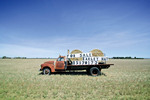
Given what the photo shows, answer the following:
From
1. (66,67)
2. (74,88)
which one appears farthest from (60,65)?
(74,88)

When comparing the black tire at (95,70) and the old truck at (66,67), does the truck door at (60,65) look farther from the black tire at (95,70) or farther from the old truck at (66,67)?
the black tire at (95,70)

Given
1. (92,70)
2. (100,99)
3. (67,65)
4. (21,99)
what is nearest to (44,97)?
(21,99)

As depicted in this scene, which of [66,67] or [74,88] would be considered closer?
[74,88]

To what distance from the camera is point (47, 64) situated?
10.9m

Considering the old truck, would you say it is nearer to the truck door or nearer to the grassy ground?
the truck door

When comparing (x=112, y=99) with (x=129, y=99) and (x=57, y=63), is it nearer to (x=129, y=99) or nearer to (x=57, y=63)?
(x=129, y=99)

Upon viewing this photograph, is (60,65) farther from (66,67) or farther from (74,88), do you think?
(74,88)

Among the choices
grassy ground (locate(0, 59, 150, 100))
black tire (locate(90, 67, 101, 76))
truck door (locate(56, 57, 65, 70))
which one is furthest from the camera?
truck door (locate(56, 57, 65, 70))

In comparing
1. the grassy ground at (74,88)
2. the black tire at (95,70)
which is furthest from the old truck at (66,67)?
the grassy ground at (74,88)

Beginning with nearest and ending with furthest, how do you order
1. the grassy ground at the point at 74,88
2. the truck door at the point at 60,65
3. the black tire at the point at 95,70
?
the grassy ground at the point at 74,88, the black tire at the point at 95,70, the truck door at the point at 60,65

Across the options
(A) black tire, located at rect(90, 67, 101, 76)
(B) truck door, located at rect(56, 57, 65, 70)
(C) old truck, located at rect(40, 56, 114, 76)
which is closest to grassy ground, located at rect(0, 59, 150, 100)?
(A) black tire, located at rect(90, 67, 101, 76)

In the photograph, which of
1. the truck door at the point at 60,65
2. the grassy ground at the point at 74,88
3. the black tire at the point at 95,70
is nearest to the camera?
the grassy ground at the point at 74,88

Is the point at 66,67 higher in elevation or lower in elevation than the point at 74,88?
higher

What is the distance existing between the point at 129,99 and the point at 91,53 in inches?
246
